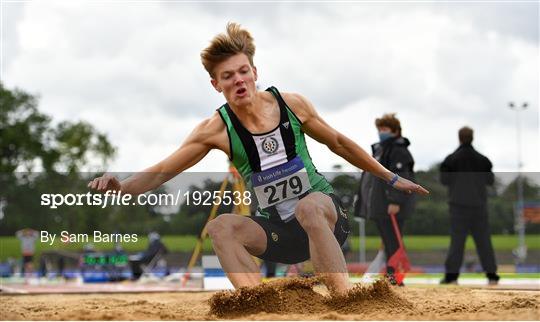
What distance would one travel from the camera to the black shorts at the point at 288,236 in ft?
20.9

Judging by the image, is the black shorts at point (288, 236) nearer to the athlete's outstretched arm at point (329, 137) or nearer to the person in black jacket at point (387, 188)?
the athlete's outstretched arm at point (329, 137)

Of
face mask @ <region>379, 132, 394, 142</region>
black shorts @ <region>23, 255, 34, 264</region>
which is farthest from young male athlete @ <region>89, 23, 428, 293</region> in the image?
black shorts @ <region>23, 255, 34, 264</region>

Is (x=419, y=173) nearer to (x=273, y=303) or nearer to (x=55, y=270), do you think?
(x=273, y=303)

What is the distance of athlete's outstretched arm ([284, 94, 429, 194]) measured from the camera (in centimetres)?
645

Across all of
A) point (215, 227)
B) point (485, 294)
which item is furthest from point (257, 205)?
point (485, 294)

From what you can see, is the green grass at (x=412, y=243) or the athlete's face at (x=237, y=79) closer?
the athlete's face at (x=237, y=79)

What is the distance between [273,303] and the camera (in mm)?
6008

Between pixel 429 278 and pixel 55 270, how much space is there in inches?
382

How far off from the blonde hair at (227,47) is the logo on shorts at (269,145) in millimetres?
578

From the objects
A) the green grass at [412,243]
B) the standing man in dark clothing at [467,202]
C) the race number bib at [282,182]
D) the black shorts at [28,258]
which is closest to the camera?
the race number bib at [282,182]

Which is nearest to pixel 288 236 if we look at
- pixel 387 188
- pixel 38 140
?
pixel 387 188

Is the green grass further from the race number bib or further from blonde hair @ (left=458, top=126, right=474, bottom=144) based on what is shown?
the race number bib

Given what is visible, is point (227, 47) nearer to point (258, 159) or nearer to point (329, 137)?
point (258, 159)

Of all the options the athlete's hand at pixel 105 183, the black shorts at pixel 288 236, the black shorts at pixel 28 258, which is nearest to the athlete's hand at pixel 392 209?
the black shorts at pixel 288 236
